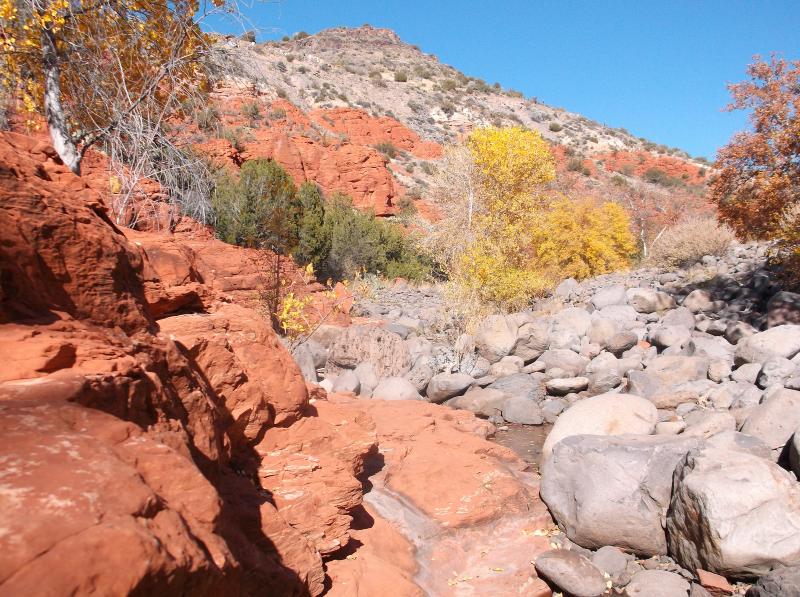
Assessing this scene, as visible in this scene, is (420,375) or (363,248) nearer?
(420,375)

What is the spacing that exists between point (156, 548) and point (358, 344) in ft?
28.4

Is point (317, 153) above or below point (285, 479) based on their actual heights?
above

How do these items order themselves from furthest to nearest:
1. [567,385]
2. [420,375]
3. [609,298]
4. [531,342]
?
[609,298] < [531,342] < [420,375] < [567,385]

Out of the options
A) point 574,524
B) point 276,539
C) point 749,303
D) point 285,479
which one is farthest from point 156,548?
point 749,303

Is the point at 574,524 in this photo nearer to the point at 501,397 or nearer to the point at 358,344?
the point at 501,397

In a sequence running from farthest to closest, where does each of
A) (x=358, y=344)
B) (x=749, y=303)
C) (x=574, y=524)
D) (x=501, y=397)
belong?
(x=749, y=303) → (x=358, y=344) → (x=501, y=397) → (x=574, y=524)

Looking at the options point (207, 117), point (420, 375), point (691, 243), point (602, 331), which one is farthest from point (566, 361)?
point (691, 243)

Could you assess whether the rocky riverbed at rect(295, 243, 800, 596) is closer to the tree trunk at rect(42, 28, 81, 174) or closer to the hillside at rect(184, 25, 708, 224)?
the tree trunk at rect(42, 28, 81, 174)

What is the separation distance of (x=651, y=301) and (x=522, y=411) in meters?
6.21

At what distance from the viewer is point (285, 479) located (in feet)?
11.6

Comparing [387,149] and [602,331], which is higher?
[387,149]

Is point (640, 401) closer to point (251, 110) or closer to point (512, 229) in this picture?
point (512, 229)

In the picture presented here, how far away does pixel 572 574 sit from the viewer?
4.05 metres

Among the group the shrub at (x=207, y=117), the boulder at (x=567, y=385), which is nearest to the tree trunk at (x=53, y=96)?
the shrub at (x=207, y=117)
